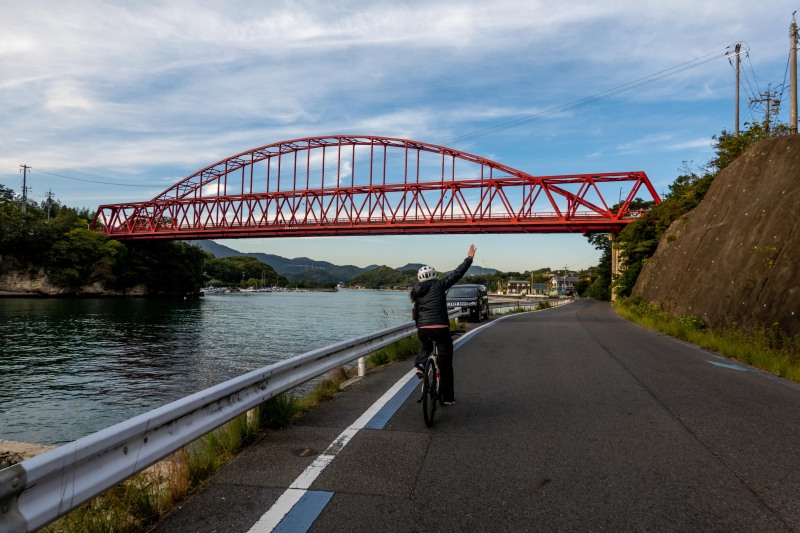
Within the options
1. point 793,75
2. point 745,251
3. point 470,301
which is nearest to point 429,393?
point 745,251

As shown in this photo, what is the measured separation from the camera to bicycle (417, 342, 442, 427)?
5.73 metres

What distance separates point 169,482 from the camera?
13.1 feet

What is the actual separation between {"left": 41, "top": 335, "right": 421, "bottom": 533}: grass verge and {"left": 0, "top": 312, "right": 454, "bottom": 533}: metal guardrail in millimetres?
259

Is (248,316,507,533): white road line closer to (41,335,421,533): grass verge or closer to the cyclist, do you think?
(41,335,421,533): grass verge

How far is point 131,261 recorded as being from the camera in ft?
282

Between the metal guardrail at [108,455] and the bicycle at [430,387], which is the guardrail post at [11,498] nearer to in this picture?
the metal guardrail at [108,455]

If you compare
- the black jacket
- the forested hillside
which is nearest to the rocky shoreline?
the black jacket

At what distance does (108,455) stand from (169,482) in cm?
90

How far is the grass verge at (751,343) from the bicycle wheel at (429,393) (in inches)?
259

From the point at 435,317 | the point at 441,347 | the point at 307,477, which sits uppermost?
the point at 435,317

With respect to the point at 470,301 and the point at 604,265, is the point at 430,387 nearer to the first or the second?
the point at 470,301

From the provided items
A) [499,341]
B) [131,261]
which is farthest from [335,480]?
[131,261]

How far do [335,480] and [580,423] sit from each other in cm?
312

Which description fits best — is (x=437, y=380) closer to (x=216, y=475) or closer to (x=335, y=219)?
(x=216, y=475)
